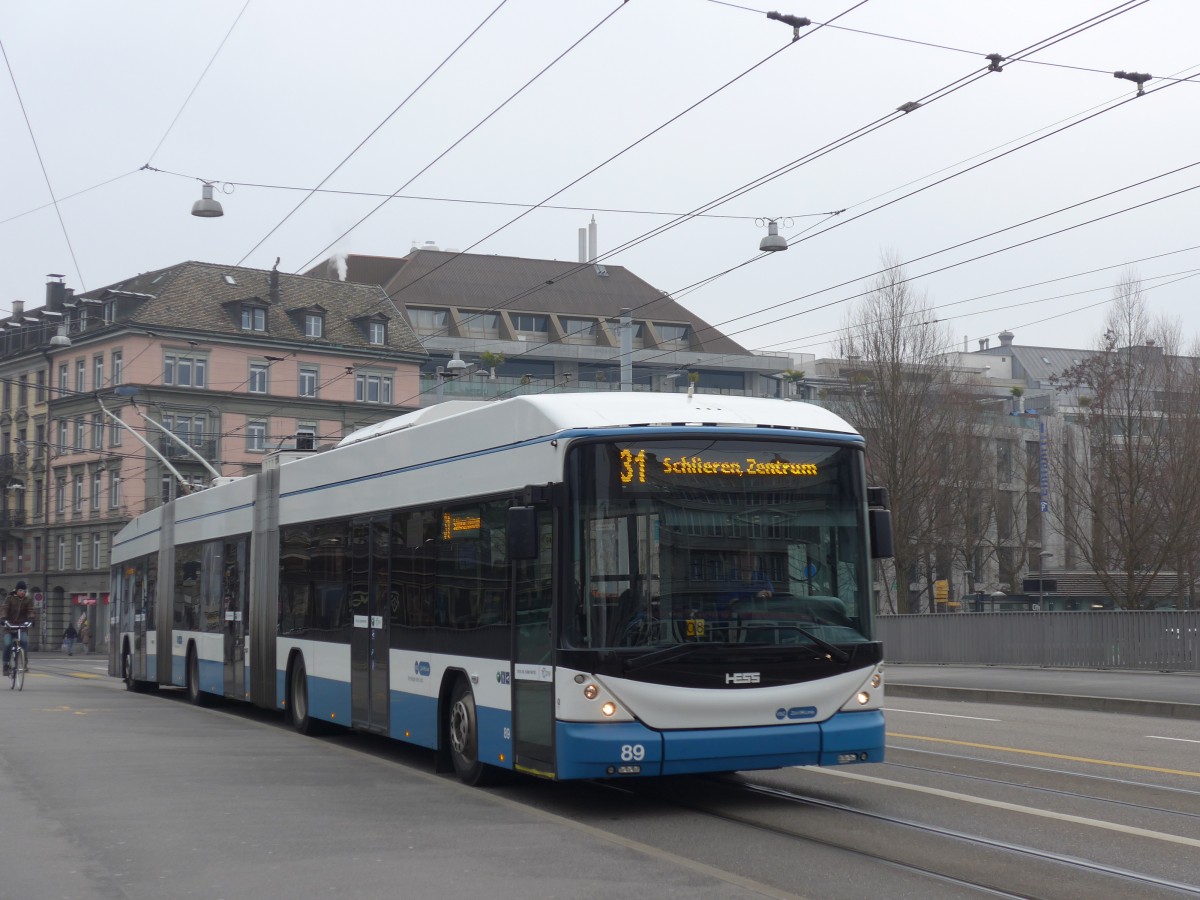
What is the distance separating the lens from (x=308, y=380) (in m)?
73.4

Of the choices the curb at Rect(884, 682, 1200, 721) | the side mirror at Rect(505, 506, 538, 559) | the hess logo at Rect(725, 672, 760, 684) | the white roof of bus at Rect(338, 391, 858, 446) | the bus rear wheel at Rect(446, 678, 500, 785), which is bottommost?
the curb at Rect(884, 682, 1200, 721)

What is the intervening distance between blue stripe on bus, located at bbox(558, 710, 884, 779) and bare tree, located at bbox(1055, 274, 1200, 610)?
1388 inches

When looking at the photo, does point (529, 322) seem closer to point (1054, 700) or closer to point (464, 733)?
point (1054, 700)

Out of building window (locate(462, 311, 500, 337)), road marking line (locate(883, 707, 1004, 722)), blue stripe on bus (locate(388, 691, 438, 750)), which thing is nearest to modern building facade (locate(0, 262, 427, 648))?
building window (locate(462, 311, 500, 337))

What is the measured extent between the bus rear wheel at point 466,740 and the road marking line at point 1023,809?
281 centimetres

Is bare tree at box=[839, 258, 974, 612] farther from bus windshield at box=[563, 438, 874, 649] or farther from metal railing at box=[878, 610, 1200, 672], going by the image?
bus windshield at box=[563, 438, 874, 649]

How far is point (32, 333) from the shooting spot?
80.1 metres

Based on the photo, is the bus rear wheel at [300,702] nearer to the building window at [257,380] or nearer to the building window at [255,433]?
the building window at [255,433]

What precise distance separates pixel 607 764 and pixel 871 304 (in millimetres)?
38008

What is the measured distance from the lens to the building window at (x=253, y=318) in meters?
72.7

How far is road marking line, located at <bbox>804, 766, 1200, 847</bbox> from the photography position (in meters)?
9.47

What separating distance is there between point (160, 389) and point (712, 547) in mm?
60796

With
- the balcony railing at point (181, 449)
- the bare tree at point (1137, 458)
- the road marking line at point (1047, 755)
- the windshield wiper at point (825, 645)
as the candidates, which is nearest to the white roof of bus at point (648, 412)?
the windshield wiper at point (825, 645)

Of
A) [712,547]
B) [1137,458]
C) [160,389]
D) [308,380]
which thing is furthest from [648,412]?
[308,380]
